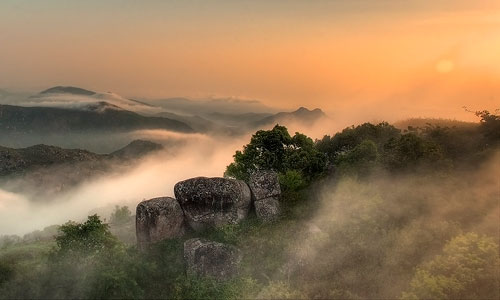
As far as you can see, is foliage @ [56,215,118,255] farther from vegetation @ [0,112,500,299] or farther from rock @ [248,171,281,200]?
rock @ [248,171,281,200]

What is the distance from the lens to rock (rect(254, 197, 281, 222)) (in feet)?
141

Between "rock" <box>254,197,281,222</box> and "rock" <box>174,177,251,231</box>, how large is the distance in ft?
5.15

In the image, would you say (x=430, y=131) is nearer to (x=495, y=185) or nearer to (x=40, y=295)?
(x=495, y=185)

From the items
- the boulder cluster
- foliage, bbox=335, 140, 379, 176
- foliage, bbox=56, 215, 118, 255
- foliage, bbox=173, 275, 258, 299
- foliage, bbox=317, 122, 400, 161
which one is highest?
foliage, bbox=317, 122, 400, 161

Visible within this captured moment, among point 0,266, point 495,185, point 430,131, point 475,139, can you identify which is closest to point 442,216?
point 495,185

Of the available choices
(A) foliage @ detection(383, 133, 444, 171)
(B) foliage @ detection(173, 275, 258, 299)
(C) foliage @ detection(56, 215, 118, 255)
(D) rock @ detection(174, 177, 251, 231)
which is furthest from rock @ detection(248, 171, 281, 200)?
(C) foliage @ detection(56, 215, 118, 255)

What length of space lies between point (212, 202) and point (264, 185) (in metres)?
6.04

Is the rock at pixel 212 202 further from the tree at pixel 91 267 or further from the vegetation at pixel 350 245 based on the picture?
the tree at pixel 91 267

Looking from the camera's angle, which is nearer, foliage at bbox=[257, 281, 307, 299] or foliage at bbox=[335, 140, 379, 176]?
foliage at bbox=[257, 281, 307, 299]

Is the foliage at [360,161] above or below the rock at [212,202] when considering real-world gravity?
above

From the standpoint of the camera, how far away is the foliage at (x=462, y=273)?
29688 millimetres

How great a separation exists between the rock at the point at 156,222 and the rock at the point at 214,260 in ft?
15.5

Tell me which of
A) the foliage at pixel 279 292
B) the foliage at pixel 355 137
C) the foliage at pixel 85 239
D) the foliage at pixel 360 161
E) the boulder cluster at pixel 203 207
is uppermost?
the foliage at pixel 355 137

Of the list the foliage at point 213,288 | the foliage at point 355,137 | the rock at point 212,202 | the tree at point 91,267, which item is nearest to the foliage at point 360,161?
the foliage at point 355,137
